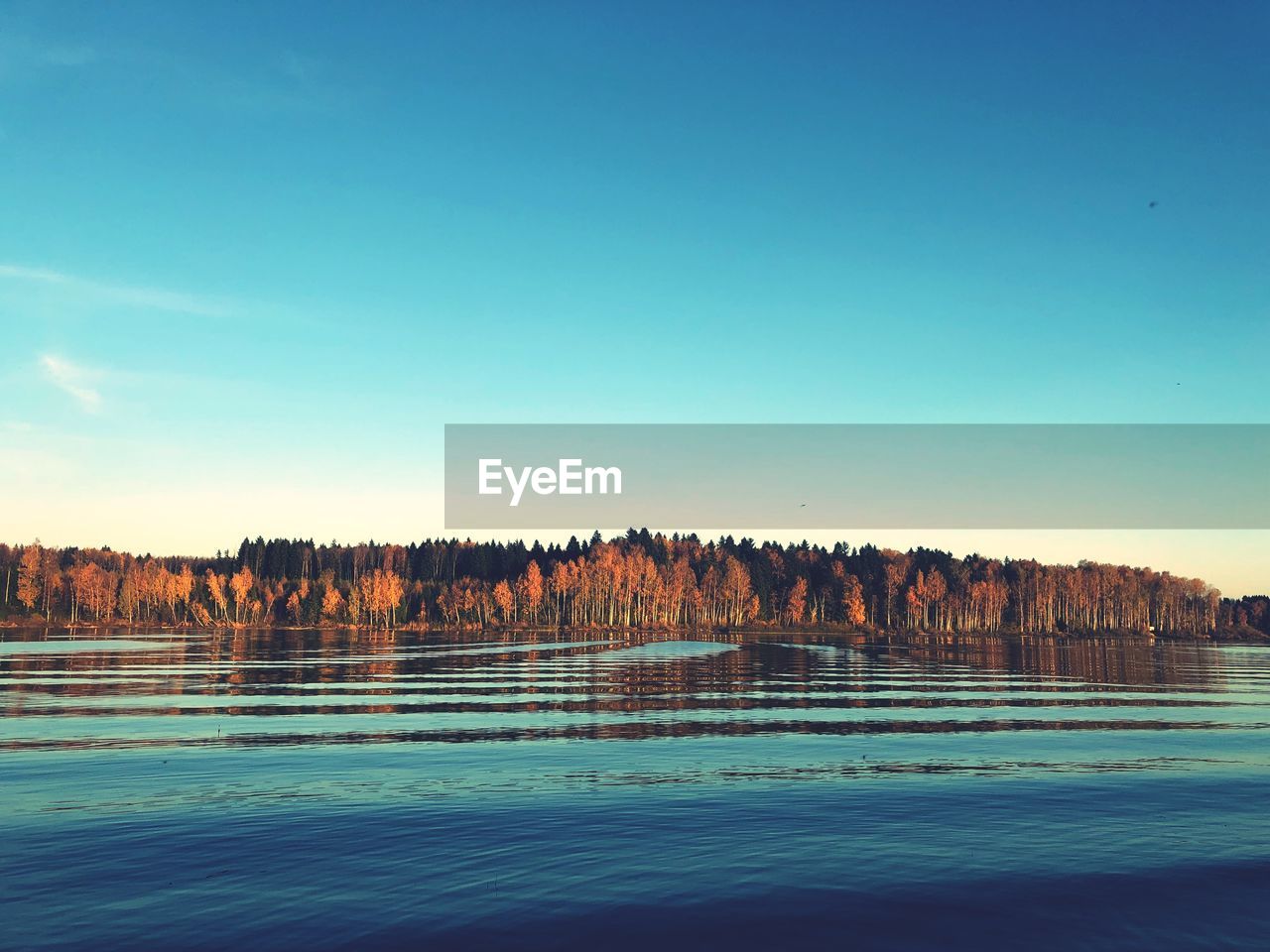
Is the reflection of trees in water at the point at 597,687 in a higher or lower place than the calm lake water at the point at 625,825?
lower

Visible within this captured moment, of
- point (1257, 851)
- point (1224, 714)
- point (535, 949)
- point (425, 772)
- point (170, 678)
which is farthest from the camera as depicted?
point (170, 678)

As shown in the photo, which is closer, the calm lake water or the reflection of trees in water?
the calm lake water

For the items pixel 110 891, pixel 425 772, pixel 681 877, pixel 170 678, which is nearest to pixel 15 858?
pixel 110 891

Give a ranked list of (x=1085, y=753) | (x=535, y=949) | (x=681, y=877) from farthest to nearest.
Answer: (x=1085, y=753), (x=681, y=877), (x=535, y=949)

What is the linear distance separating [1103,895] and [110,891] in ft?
73.7

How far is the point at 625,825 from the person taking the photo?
2600cm

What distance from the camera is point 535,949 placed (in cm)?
1714

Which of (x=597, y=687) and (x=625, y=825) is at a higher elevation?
Result: (x=625, y=825)

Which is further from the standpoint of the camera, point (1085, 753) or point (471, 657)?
point (471, 657)

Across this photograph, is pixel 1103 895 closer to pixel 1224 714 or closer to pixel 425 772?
pixel 425 772

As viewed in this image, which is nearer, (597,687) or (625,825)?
(625,825)

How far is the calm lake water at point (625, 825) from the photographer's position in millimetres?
18562

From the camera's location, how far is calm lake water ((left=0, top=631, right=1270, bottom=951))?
18562 millimetres

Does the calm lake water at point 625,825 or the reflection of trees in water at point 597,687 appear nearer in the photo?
the calm lake water at point 625,825
